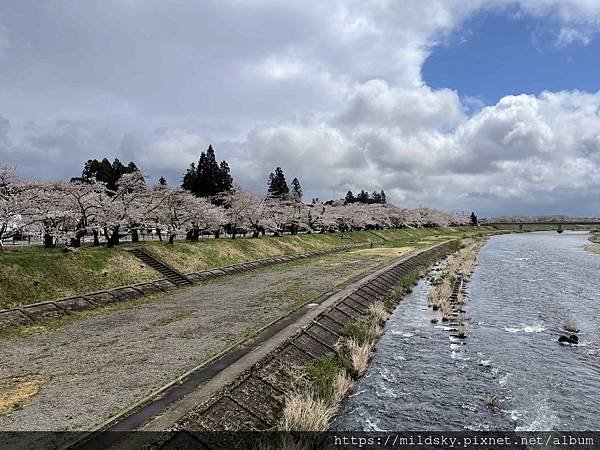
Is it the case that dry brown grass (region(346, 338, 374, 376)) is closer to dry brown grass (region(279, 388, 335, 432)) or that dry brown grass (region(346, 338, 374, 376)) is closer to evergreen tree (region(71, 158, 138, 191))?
dry brown grass (region(279, 388, 335, 432))

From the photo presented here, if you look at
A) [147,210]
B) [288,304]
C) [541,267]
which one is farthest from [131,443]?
[541,267]

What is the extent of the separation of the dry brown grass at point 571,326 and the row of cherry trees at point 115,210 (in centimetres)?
3513

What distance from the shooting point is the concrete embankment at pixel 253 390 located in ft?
33.9

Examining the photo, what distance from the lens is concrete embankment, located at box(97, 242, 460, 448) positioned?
33.9 ft

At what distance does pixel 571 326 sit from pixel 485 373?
9.52 meters

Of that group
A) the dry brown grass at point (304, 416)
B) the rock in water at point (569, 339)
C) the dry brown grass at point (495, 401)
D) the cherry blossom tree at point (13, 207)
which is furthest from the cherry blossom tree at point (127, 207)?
the rock in water at point (569, 339)

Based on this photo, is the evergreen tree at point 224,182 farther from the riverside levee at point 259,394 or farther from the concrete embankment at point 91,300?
the riverside levee at point 259,394

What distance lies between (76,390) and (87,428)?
10.3 ft

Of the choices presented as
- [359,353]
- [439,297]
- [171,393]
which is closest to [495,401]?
[359,353]

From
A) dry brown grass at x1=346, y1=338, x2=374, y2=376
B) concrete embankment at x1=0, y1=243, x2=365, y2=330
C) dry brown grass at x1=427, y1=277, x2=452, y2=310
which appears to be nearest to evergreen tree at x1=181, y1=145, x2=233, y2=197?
concrete embankment at x1=0, y1=243, x2=365, y2=330

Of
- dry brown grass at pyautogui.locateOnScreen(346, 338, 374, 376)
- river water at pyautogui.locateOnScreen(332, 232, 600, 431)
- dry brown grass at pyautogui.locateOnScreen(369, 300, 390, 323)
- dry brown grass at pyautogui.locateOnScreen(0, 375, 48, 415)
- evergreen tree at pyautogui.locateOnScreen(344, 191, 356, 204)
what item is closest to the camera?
dry brown grass at pyautogui.locateOnScreen(0, 375, 48, 415)

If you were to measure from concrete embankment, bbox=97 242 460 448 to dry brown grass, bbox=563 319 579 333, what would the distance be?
12.2 m

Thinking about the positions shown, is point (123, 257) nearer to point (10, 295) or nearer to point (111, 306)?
point (111, 306)

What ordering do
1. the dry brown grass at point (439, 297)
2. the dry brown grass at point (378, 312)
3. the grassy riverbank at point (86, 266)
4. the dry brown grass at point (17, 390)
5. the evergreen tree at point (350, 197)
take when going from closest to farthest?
the dry brown grass at point (17, 390) < the dry brown grass at point (378, 312) < the grassy riverbank at point (86, 266) < the dry brown grass at point (439, 297) < the evergreen tree at point (350, 197)
